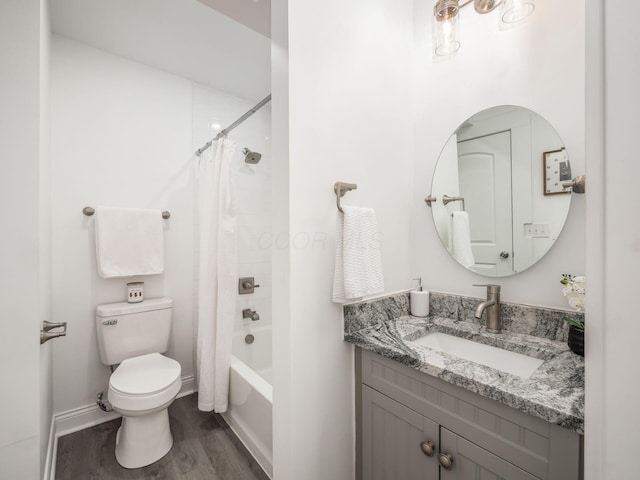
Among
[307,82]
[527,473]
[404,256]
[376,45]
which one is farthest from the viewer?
[404,256]

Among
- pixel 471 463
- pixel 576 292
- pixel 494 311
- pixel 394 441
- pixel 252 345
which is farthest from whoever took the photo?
pixel 252 345

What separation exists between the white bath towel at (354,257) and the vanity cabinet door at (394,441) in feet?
1.44

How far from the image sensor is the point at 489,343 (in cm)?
111

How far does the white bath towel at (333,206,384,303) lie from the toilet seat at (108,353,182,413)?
1.21 m

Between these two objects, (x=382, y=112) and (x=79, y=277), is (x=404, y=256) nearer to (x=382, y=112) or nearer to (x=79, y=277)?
(x=382, y=112)

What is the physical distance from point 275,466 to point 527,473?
88cm

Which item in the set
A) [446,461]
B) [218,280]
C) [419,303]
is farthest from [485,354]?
[218,280]

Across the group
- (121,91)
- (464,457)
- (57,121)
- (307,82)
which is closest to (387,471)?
(464,457)

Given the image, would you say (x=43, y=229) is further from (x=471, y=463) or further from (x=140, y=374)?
(x=471, y=463)

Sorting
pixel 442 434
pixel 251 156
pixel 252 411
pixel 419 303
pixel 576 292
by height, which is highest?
pixel 251 156

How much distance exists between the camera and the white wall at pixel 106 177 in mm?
1799

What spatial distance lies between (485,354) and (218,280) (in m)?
1.54

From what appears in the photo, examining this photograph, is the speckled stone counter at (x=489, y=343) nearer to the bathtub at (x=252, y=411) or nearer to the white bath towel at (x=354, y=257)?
the white bath towel at (x=354, y=257)

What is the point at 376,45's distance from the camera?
133 centimetres
